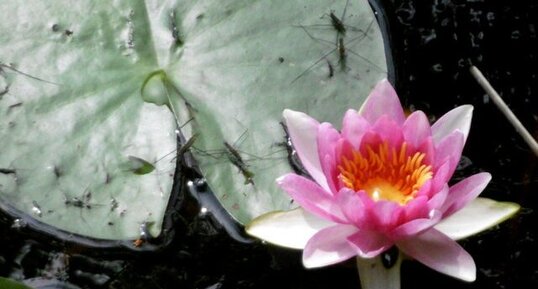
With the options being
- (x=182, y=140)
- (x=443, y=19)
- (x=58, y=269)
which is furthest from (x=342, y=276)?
(x=443, y=19)

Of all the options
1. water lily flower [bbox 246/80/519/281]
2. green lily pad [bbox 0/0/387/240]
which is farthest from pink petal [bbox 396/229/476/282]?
green lily pad [bbox 0/0/387/240]

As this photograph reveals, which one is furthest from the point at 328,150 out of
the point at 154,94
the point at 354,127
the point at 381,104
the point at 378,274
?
the point at 154,94

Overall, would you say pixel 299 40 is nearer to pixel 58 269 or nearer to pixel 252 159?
pixel 252 159

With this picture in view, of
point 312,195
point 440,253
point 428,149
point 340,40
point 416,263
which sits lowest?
point 416,263

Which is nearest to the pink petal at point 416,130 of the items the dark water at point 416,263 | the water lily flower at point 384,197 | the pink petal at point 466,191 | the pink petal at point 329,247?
the water lily flower at point 384,197

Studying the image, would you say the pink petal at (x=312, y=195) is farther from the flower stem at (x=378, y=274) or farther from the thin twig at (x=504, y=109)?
the thin twig at (x=504, y=109)

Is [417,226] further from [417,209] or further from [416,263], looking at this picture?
[416,263]
